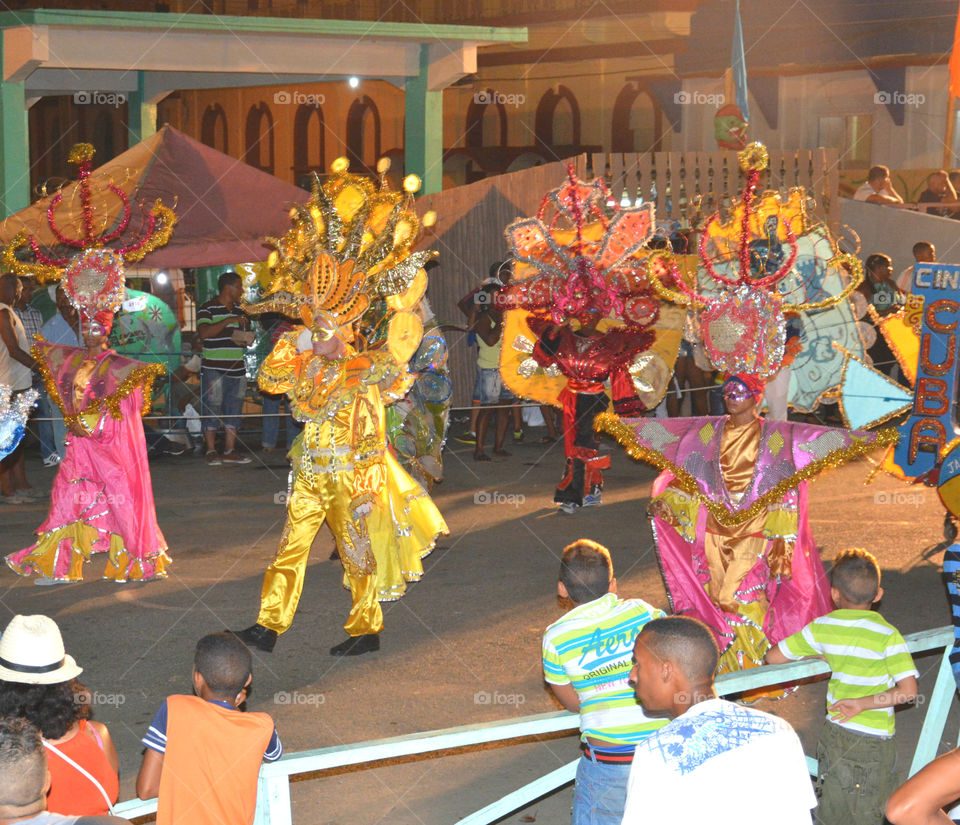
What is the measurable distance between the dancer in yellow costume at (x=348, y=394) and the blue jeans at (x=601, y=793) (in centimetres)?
309

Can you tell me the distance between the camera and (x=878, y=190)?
1659cm

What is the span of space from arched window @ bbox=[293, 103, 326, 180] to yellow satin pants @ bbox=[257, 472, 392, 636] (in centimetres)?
2001

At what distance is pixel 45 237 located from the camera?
11.6 meters

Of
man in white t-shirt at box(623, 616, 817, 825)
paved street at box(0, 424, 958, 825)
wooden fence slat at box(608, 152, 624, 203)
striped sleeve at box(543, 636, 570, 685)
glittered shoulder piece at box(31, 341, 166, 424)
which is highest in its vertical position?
wooden fence slat at box(608, 152, 624, 203)

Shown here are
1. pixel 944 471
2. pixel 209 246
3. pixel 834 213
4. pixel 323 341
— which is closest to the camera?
pixel 944 471

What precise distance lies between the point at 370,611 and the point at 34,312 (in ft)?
18.9

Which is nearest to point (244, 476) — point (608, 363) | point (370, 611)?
point (608, 363)

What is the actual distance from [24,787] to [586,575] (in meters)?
1.74

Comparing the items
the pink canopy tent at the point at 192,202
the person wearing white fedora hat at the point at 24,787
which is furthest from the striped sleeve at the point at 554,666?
the pink canopy tent at the point at 192,202

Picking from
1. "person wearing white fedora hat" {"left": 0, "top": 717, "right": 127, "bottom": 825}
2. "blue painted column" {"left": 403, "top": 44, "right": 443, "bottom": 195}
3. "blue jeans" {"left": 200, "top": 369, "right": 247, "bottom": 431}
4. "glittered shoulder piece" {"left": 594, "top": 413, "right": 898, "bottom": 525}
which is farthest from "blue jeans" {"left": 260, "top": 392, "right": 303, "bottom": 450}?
"person wearing white fedora hat" {"left": 0, "top": 717, "right": 127, "bottom": 825}

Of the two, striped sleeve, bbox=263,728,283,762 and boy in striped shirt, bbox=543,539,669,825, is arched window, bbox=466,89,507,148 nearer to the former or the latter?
boy in striped shirt, bbox=543,539,669,825

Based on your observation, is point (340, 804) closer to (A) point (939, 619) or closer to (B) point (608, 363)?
(A) point (939, 619)

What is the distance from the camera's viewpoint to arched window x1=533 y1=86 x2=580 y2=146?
999 inches

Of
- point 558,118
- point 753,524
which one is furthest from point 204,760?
point 558,118
